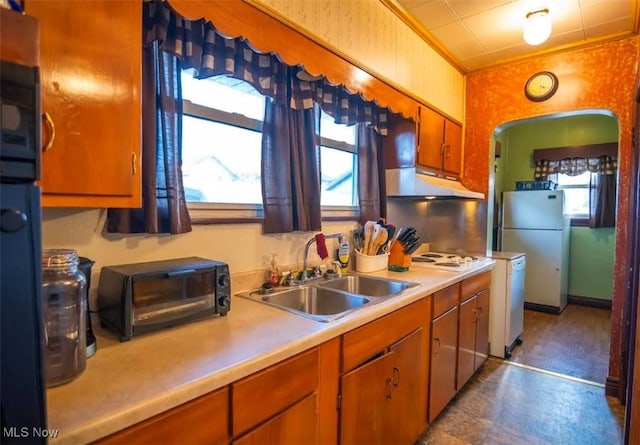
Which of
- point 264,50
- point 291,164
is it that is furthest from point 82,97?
point 291,164

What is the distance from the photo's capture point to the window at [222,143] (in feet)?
5.12

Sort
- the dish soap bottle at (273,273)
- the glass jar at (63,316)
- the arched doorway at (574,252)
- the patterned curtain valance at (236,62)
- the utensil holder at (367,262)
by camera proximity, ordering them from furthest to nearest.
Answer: the arched doorway at (574,252), the utensil holder at (367,262), the dish soap bottle at (273,273), the patterned curtain valance at (236,62), the glass jar at (63,316)

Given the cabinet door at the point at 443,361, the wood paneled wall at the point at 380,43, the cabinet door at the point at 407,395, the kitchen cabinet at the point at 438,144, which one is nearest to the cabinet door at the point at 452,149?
the kitchen cabinet at the point at 438,144

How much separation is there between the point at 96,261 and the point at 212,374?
0.66 meters

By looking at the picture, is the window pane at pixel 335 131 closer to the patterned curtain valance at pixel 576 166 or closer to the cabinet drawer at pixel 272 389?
the cabinet drawer at pixel 272 389

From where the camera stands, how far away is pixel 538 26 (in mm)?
2115

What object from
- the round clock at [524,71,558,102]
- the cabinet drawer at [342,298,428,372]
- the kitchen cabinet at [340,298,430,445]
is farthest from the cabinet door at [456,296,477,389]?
the round clock at [524,71,558,102]

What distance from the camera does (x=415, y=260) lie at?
277 cm

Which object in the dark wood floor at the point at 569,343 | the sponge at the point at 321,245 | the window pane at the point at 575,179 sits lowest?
the dark wood floor at the point at 569,343

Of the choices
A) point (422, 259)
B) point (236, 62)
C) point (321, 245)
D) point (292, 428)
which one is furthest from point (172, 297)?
point (422, 259)

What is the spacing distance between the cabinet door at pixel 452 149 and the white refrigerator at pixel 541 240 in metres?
1.89

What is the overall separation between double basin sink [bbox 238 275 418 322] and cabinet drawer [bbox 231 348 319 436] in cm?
39

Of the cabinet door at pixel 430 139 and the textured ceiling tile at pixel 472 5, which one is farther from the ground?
the textured ceiling tile at pixel 472 5

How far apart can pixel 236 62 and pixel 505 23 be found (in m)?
1.96
